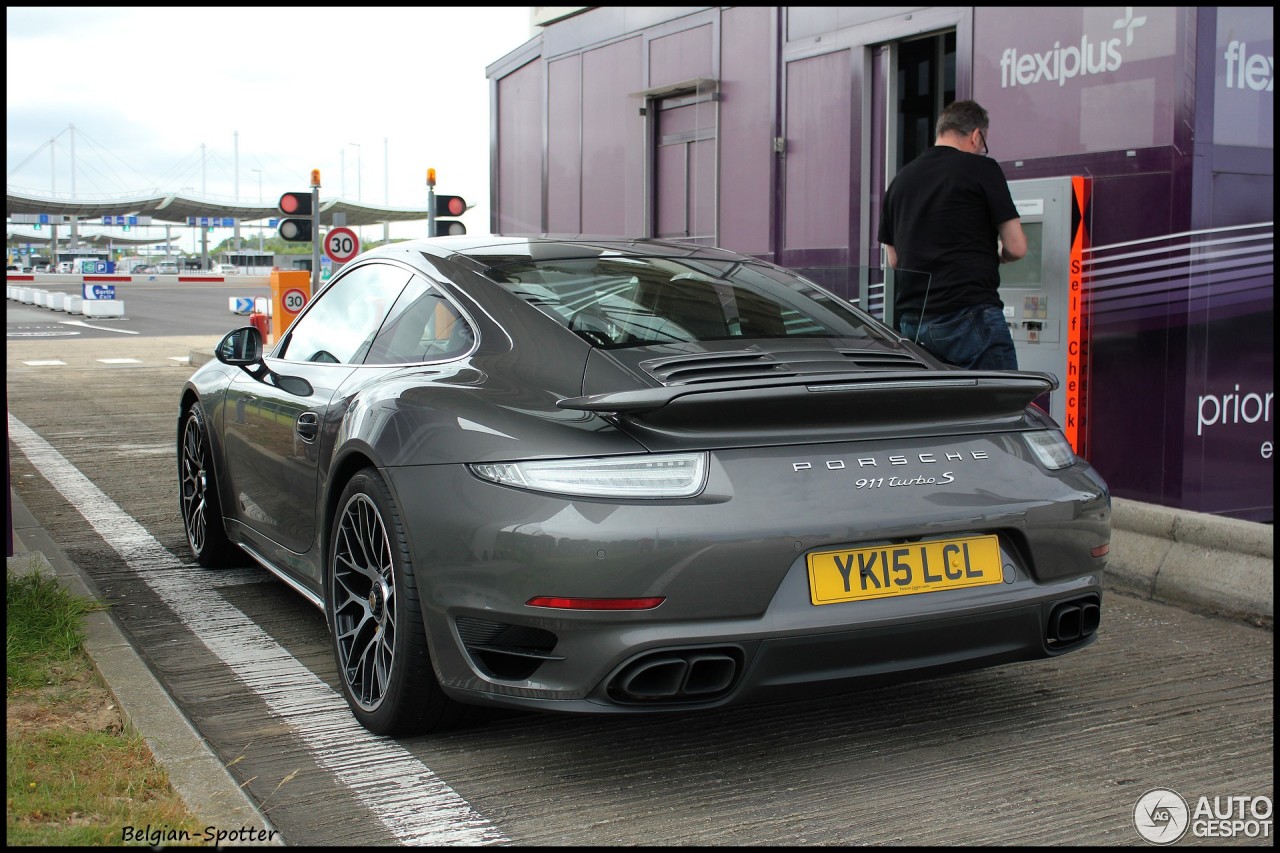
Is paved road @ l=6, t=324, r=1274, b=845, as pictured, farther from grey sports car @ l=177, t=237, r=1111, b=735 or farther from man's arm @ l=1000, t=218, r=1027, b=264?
man's arm @ l=1000, t=218, r=1027, b=264

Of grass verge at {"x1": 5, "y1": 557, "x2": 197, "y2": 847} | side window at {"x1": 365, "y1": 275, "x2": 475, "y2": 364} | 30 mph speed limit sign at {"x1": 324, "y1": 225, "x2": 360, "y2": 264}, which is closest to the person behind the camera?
grass verge at {"x1": 5, "y1": 557, "x2": 197, "y2": 847}

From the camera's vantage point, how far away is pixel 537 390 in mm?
3291

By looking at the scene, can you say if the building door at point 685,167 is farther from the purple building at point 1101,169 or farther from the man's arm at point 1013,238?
the man's arm at point 1013,238

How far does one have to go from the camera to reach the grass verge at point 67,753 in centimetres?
291

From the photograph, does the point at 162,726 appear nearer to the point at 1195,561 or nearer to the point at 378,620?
the point at 378,620

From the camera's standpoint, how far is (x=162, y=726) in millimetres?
3586

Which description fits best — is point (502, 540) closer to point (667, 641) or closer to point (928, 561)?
point (667, 641)

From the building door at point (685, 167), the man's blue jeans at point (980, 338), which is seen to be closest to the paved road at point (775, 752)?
the man's blue jeans at point (980, 338)

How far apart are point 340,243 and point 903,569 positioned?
16.5 meters

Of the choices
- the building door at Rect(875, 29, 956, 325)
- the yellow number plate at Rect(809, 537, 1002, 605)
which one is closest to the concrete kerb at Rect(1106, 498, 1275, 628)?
the building door at Rect(875, 29, 956, 325)

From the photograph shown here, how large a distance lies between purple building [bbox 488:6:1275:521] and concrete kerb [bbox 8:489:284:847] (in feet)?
13.6

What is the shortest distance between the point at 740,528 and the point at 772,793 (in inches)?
27.9

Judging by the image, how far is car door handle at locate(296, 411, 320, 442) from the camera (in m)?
4.06

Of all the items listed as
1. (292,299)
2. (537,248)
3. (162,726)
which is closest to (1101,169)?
(537,248)
